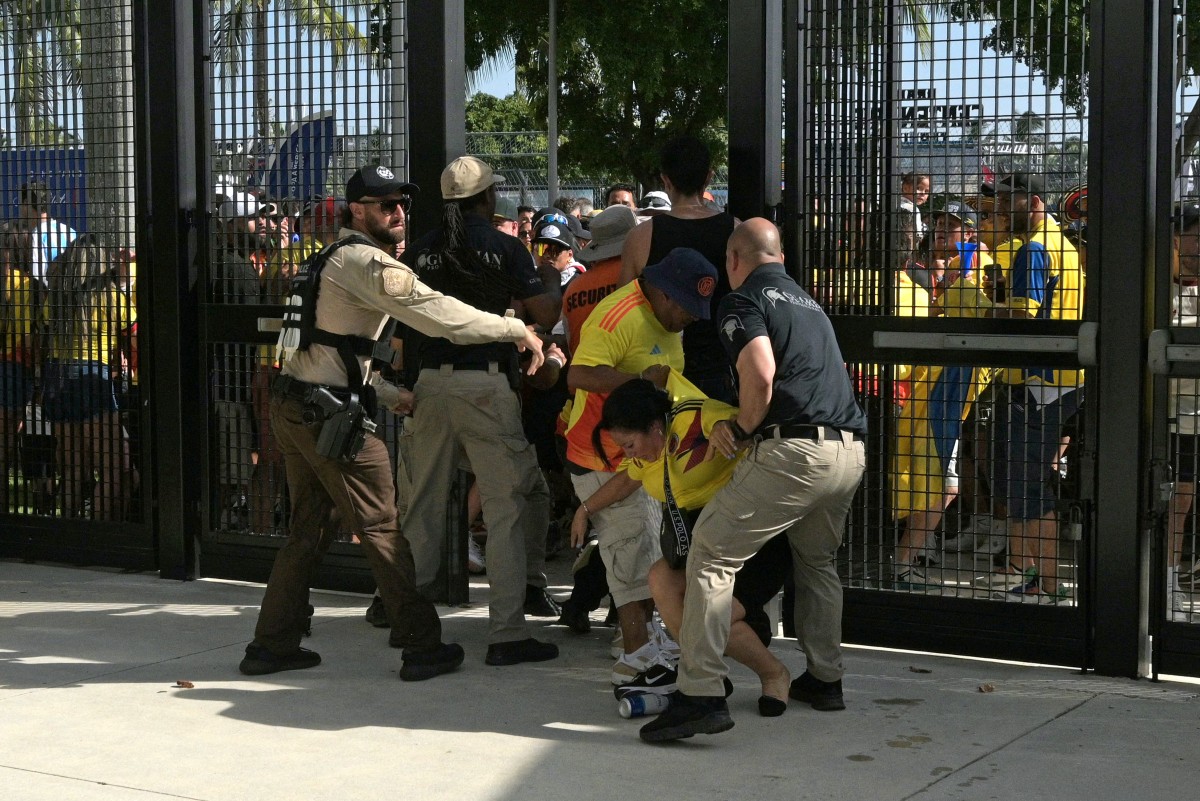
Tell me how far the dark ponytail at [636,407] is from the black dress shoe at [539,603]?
82.0 inches

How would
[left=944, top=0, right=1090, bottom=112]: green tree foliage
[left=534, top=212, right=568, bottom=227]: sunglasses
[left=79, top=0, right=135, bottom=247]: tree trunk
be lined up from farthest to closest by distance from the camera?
[left=534, top=212, right=568, bottom=227]: sunglasses → [left=79, top=0, right=135, bottom=247]: tree trunk → [left=944, top=0, right=1090, bottom=112]: green tree foliage

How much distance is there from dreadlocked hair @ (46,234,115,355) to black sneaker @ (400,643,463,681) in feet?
11.4

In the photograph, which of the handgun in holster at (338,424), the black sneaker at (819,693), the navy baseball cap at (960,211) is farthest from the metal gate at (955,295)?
the handgun in holster at (338,424)

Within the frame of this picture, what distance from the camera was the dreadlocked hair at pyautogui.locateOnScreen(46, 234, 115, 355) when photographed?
8156 mm

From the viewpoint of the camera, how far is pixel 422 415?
6.25 meters

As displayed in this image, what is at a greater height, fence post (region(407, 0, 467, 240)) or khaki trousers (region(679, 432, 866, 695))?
fence post (region(407, 0, 467, 240))

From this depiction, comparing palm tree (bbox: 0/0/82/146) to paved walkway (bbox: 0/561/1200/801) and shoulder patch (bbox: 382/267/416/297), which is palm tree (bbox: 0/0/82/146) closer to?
paved walkway (bbox: 0/561/1200/801)

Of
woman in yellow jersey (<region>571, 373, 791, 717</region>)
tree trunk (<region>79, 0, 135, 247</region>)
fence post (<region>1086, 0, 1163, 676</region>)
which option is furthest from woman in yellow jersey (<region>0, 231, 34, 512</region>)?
fence post (<region>1086, 0, 1163, 676</region>)

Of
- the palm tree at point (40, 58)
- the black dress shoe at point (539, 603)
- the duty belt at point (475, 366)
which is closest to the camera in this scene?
the duty belt at point (475, 366)

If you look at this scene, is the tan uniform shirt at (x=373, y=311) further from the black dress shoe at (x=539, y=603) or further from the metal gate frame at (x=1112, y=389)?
the metal gate frame at (x=1112, y=389)

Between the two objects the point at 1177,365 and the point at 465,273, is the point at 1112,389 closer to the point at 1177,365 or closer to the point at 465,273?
the point at 1177,365

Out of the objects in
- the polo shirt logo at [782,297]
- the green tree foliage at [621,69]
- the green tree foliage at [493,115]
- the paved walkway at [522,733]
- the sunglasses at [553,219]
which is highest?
the green tree foliage at [493,115]

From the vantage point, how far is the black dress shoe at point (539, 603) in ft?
22.6

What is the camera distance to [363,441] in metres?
5.68
